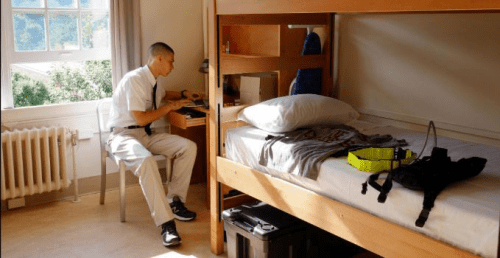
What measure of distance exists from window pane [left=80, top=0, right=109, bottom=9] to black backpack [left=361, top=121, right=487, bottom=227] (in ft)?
9.73

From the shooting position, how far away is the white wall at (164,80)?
4074mm

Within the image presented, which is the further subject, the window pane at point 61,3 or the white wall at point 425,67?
the window pane at point 61,3

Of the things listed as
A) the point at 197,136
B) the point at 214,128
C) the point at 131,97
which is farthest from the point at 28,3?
the point at 214,128

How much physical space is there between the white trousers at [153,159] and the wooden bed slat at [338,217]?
0.54 m

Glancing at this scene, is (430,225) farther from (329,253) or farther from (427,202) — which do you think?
(329,253)

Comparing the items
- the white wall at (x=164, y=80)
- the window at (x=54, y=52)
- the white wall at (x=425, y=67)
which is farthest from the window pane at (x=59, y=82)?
the white wall at (x=425, y=67)

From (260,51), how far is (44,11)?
5.73ft

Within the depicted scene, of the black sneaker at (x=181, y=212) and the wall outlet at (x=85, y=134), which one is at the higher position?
the wall outlet at (x=85, y=134)

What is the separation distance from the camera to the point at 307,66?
12.5 feet

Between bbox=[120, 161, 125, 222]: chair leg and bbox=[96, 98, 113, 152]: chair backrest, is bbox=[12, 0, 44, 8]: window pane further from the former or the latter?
bbox=[120, 161, 125, 222]: chair leg

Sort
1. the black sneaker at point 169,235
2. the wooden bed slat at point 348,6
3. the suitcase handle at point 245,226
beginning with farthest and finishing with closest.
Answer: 1. the black sneaker at point 169,235
2. the suitcase handle at point 245,226
3. the wooden bed slat at point 348,6

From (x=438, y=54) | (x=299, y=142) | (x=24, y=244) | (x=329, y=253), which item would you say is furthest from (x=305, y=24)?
(x=24, y=244)

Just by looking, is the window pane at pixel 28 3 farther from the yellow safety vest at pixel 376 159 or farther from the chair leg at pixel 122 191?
the yellow safety vest at pixel 376 159

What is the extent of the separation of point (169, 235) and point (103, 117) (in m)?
1.42
